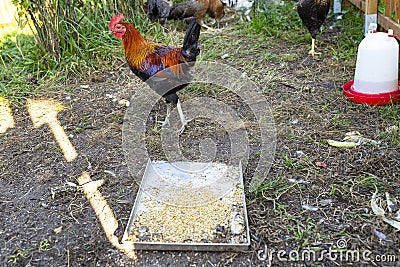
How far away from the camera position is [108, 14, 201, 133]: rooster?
3.33m

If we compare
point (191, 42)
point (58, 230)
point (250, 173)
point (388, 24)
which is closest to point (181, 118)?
point (191, 42)

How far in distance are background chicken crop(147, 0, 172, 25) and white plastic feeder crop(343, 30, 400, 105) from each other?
2.73 metres

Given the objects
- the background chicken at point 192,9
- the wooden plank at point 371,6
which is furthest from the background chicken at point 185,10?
the wooden plank at point 371,6

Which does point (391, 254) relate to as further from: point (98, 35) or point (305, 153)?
point (98, 35)

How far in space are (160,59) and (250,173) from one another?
1.15 meters

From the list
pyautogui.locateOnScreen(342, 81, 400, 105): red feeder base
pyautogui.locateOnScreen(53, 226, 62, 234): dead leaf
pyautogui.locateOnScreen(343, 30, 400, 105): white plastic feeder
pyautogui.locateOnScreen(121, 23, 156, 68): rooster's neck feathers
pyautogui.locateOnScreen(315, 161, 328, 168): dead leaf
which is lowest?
pyautogui.locateOnScreen(315, 161, 328, 168): dead leaf

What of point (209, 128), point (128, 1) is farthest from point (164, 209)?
point (128, 1)

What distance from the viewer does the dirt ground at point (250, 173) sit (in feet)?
7.58

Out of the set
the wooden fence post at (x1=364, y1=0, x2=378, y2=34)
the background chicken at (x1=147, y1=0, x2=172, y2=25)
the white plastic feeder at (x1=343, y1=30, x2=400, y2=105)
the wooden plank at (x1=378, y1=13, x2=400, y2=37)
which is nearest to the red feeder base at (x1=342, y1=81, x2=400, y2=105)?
the white plastic feeder at (x1=343, y1=30, x2=400, y2=105)

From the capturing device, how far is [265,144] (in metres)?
3.28

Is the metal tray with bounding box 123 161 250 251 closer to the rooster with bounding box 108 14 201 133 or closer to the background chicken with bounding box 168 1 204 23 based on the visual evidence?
the rooster with bounding box 108 14 201 133

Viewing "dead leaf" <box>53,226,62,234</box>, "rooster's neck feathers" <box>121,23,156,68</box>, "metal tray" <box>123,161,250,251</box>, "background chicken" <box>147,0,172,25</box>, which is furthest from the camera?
"background chicken" <box>147,0,172,25</box>

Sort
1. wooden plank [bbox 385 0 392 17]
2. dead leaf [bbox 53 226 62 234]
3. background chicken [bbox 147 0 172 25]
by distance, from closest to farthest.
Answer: dead leaf [bbox 53 226 62 234]
wooden plank [bbox 385 0 392 17]
background chicken [bbox 147 0 172 25]

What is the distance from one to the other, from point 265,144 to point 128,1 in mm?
3080
